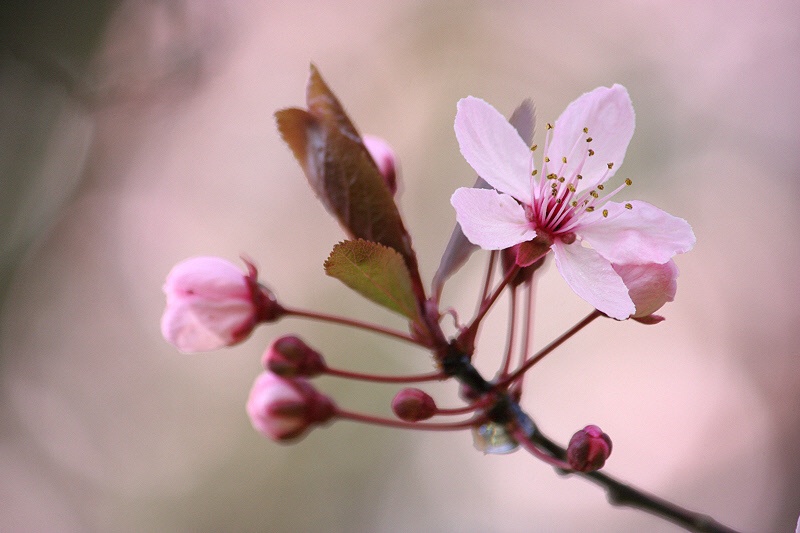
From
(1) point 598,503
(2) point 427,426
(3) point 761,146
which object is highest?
(3) point 761,146

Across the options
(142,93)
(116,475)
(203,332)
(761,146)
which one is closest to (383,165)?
(203,332)

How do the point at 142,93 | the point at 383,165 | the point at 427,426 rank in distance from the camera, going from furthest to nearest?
the point at 142,93 < the point at 383,165 < the point at 427,426

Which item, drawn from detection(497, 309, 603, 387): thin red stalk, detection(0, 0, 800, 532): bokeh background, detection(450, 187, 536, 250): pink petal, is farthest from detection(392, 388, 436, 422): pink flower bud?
detection(0, 0, 800, 532): bokeh background

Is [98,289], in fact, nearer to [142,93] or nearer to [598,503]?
[142,93]

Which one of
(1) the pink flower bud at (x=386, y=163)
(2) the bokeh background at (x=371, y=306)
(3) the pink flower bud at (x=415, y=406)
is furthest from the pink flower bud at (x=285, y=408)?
(2) the bokeh background at (x=371, y=306)

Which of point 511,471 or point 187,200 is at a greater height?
point 187,200

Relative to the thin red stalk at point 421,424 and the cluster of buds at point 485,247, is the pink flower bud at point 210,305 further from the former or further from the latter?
the thin red stalk at point 421,424
